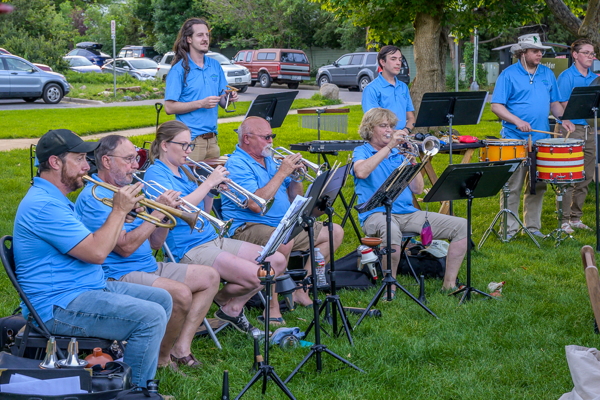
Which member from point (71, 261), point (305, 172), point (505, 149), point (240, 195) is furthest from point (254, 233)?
point (505, 149)

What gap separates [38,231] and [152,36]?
41.5 metres

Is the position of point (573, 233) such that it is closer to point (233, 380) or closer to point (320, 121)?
point (320, 121)

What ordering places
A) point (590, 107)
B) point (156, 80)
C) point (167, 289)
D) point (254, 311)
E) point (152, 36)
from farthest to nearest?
point (152, 36) → point (156, 80) → point (590, 107) → point (254, 311) → point (167, 289)

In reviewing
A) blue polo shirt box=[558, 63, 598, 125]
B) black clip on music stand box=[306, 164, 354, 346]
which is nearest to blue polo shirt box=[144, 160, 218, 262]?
black clip on music stand box=[306, 164, 354, 346]

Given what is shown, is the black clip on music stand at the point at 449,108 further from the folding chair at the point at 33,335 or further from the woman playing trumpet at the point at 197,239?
the folding chair at the point at 33,335

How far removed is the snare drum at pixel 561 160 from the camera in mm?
7051

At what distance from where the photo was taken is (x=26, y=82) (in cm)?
→ 2019

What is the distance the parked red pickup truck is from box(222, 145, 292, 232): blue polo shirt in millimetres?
24655

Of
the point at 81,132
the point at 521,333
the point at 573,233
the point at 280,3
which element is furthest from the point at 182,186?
the point at 280,3

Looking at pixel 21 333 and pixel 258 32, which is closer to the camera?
pixel 21 333

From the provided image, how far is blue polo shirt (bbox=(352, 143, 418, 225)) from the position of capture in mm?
6016

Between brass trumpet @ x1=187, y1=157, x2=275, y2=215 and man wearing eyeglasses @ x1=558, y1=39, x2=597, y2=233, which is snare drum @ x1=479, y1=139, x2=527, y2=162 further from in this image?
brass trumpet @ x1=187, y1=157, x2=275, y2=215

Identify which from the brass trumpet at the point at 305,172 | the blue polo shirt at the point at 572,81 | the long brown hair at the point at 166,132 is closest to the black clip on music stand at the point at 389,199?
the brass trumpet at the point at 305,172

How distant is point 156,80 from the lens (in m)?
27.6
